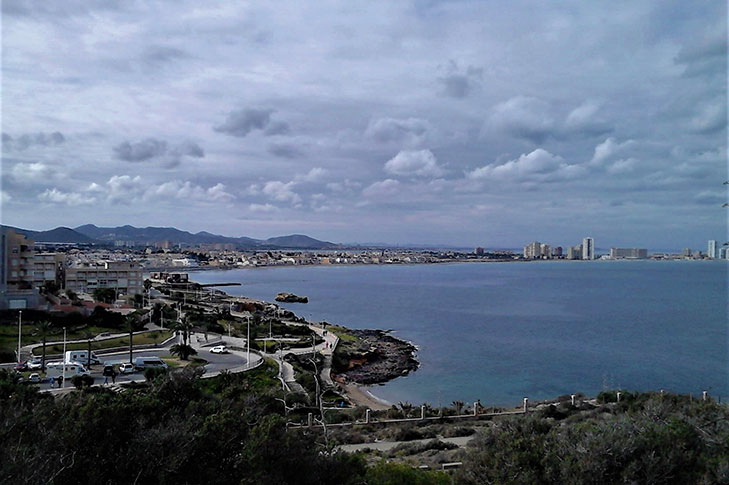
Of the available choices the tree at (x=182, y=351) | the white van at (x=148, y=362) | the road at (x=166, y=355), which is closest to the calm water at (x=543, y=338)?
the road at (x=166, y=355)

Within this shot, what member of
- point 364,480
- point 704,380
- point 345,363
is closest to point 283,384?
point 345,363

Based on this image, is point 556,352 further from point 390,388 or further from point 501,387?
point 390,388

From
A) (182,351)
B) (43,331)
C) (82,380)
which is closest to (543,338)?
(182,351)

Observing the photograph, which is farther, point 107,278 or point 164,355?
point 107,278

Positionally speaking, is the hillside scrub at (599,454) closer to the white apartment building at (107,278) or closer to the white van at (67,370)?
the white van at (67,370)

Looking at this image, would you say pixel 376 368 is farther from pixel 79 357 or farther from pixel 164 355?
pixel 79 357

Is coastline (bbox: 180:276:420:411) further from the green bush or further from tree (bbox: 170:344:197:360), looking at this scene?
the green bush

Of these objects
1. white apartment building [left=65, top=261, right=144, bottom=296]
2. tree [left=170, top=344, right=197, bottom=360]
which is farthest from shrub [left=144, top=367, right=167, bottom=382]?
white apartment building [left=65, top=261, right=144, bottom=296]
